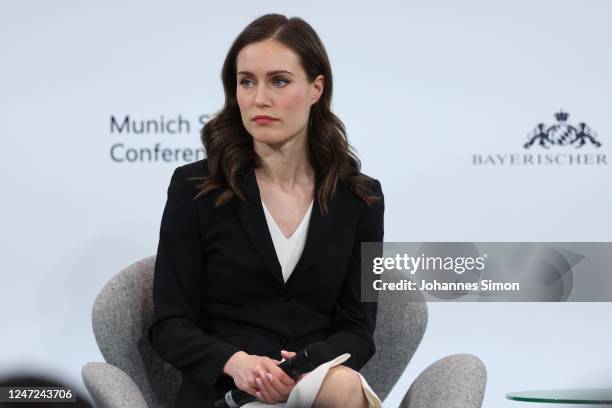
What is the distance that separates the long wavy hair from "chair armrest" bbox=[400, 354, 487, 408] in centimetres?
45

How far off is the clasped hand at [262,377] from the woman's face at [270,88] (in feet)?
1.75

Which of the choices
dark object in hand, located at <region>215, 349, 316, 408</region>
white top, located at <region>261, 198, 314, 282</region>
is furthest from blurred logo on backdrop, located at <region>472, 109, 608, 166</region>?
dark object in hand, located at <region>215, 349, 316, 408</region>

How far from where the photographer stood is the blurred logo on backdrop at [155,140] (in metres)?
3.74

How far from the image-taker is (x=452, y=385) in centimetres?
237

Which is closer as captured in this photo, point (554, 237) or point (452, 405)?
point (452, 405)

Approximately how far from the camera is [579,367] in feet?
12.5

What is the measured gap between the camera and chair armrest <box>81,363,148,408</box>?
228 cm

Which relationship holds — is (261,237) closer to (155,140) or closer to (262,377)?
(262,377)

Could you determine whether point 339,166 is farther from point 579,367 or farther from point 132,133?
point 579,367

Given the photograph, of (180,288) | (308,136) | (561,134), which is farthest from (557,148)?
(180,288)

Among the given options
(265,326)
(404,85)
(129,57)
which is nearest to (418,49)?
(404,85)

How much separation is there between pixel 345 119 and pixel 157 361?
140cm

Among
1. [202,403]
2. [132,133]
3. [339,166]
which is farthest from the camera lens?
[132,133]

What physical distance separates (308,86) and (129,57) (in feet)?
4.47
